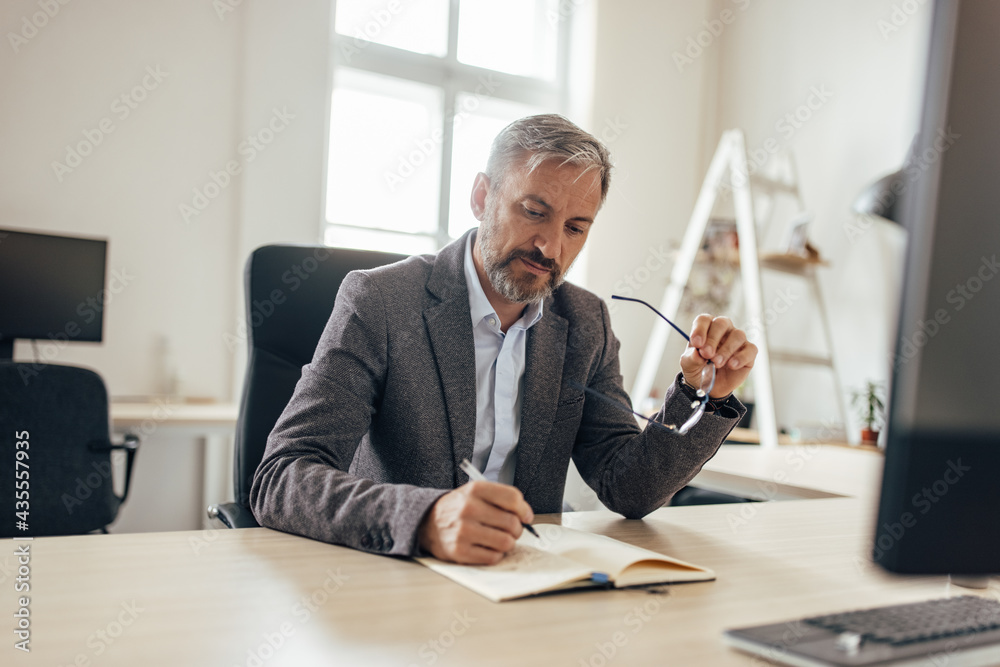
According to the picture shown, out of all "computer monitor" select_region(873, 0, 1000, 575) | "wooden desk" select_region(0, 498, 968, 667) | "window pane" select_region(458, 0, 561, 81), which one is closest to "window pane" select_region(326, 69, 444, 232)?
"window pane" select_region(458, 0, 561, 81)

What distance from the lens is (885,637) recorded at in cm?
56

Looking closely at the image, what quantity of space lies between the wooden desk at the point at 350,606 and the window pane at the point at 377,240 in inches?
116

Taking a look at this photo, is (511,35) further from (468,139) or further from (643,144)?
(643,144)

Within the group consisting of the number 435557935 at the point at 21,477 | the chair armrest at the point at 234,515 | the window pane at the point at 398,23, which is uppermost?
the window pane at the point at 398,23

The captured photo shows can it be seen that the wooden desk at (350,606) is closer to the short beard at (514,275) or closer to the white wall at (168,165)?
the short beard at (514,275)

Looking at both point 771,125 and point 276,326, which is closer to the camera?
point 276,326

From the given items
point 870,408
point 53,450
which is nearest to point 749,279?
point 870,408

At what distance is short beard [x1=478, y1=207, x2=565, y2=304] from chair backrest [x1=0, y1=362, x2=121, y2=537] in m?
1.38

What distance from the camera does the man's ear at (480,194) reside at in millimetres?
1496

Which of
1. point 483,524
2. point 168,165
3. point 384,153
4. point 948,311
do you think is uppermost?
point 384,153

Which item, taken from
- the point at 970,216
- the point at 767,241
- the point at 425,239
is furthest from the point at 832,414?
the point at 970,216

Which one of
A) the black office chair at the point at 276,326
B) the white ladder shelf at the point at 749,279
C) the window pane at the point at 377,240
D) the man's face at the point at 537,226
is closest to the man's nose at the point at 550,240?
the man's face at the point at 537,226

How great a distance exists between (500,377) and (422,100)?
2.90 meters

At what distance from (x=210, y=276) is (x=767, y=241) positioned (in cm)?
262
